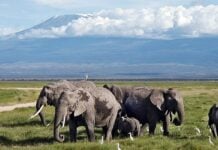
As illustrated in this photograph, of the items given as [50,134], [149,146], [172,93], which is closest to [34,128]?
[50,134]

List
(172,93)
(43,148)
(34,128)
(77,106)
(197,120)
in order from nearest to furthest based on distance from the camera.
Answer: (43,148), (77,106), (172,93), (34,128), (197,120)

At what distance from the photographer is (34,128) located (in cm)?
2788

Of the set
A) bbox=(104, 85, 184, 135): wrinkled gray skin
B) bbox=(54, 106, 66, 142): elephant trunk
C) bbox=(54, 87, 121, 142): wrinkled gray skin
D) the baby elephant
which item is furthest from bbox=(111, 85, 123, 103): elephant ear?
bbox=(54, 106, 66, 142): elephant trunk

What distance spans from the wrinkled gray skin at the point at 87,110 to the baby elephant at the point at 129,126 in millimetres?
868

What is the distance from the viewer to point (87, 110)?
72.4 feet

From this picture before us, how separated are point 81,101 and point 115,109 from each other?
2.39m

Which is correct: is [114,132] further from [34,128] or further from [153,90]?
[34,128]

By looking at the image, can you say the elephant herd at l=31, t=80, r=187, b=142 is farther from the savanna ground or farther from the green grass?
the green grass

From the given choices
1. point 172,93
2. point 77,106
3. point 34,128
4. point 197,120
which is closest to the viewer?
point 77,106

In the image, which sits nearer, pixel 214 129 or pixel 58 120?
pixel 58 120

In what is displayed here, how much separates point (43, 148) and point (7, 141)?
13.0 ft

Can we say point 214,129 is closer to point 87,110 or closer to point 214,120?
point 214,120

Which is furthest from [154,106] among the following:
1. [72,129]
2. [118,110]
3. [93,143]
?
[93,143]

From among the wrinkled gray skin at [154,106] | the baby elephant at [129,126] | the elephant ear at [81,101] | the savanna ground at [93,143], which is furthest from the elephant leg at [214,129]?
the elephant ear at [81,101]
